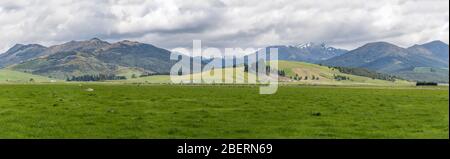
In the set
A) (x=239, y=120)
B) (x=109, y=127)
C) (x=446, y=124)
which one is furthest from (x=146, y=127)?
(x=446, y=124)

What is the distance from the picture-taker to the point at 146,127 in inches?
1190

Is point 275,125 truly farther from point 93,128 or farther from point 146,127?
point 93,128

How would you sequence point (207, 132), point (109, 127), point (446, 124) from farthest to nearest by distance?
point (446, 124), point (109, 127), point (207, 132)
